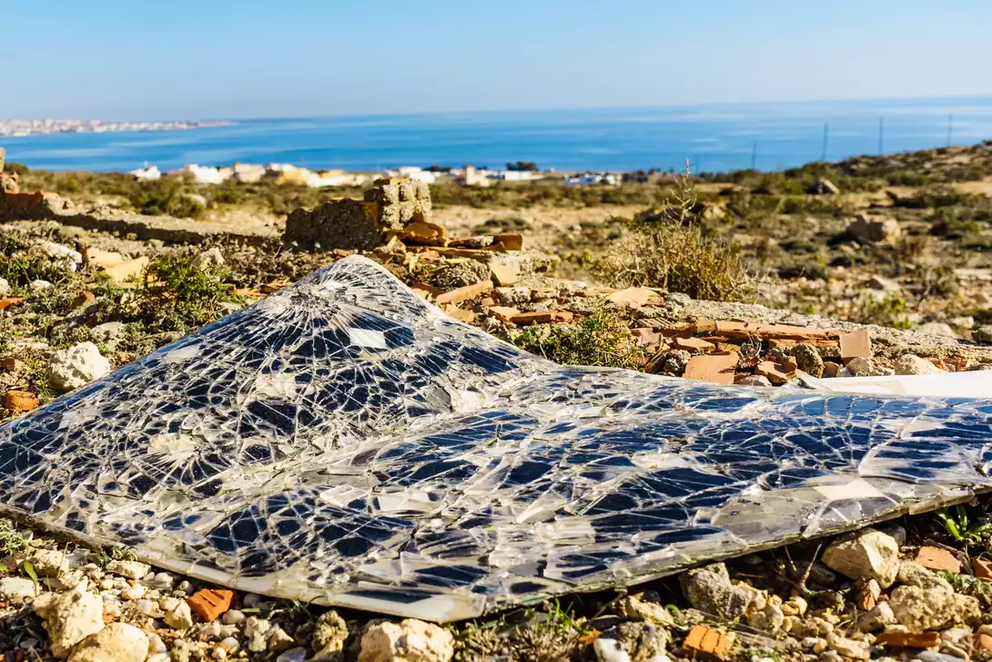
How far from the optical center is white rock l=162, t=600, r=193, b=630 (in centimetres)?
232

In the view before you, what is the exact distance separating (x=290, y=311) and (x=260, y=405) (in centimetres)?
57

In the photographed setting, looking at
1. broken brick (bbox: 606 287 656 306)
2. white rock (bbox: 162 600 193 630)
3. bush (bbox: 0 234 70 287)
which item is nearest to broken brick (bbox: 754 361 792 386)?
broken brick (bbox: 606 287 656 306)

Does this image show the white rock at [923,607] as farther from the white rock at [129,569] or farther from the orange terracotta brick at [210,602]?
the white rock at [129,569]

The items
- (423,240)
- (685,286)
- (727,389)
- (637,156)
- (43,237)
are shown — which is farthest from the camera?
(637,156)

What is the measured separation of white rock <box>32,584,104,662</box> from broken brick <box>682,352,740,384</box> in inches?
115

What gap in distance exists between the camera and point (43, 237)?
31.4 ft

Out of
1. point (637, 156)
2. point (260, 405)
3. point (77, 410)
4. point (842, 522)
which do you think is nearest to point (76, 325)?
point (77, 410)

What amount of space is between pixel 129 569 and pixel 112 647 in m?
0.40

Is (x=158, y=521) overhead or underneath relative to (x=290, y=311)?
underneath

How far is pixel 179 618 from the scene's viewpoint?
2.32 meters

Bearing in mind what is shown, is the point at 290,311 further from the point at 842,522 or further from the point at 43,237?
the point at 43,237

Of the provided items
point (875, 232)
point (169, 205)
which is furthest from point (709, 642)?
point (169, 205)

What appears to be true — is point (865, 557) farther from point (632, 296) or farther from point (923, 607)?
point (632, 296)

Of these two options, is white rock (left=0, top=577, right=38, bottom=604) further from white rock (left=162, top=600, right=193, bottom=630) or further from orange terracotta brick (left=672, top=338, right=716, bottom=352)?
orange terracotta brick (left=672, top=338, right=716, bottom=352)
